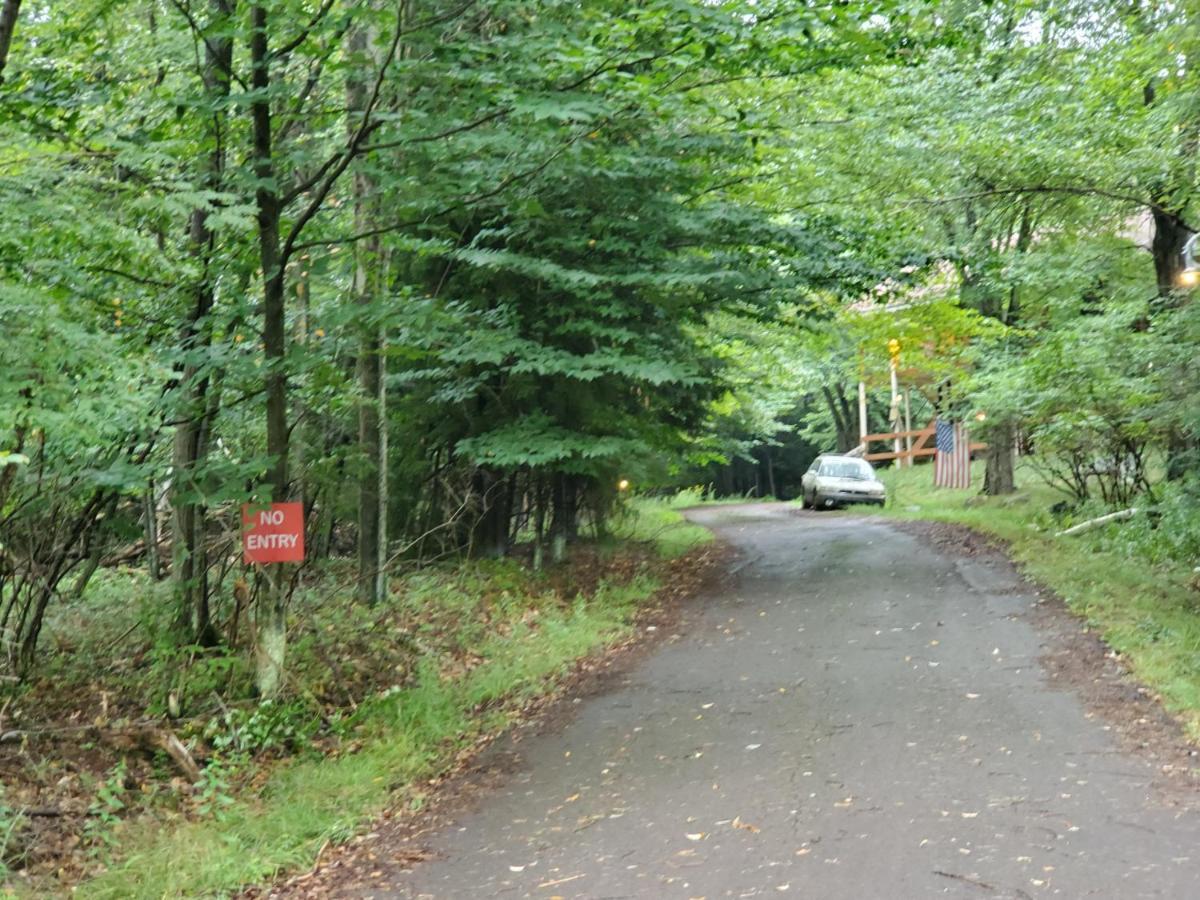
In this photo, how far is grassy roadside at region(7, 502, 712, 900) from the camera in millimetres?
6387

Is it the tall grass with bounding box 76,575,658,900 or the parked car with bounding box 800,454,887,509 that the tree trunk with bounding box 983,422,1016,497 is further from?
the tall grass with bounding box 76,575,658,900

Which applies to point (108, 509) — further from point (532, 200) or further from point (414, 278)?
point (414, 278)

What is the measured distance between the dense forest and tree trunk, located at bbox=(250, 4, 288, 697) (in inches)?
1.6

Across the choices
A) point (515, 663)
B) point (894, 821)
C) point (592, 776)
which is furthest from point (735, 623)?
point (894, 821)

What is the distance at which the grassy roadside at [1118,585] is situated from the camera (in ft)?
32.5

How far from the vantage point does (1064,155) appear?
1450 cm

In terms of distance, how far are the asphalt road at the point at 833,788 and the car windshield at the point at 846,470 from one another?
1819cm

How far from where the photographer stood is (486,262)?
12883 mm


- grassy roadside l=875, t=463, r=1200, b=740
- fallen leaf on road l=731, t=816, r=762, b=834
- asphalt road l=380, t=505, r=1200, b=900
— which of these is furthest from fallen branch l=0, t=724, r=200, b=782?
grassy roadside l=875, t=463, r=1200, b=740

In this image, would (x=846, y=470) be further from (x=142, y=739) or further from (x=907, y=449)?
(x=142, y=739)

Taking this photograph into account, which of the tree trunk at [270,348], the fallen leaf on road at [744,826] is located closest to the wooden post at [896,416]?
the tree trunk at [270,348]

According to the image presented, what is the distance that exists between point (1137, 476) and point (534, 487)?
989 centimetres

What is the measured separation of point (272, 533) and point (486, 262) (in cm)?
515

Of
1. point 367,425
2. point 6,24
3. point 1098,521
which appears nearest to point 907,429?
point 1098,521
